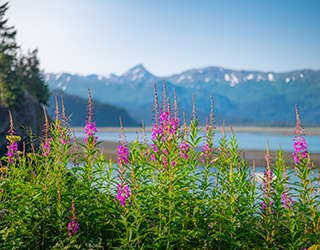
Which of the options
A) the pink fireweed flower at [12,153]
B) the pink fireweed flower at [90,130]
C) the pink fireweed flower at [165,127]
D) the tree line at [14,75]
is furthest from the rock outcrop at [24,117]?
the pink fireweed flower at [165,127]

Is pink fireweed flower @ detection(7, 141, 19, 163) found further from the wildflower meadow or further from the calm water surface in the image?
the calm water surface

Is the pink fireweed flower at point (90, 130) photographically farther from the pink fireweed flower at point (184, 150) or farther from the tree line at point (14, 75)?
the tree line at point (14, 75)

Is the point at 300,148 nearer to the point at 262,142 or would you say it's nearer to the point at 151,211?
the point at 151,211

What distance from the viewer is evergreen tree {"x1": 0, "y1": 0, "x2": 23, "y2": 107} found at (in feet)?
93.2

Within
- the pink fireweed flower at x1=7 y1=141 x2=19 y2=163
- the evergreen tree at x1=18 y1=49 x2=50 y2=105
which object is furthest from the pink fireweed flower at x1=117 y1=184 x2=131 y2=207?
the evergreen tree at x1=18 y1=49 x2=50 y2=105

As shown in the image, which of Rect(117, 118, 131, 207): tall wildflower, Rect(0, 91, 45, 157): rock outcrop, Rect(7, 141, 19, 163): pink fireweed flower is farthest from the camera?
Rect(0, 91, 45, 157): rock outcrop

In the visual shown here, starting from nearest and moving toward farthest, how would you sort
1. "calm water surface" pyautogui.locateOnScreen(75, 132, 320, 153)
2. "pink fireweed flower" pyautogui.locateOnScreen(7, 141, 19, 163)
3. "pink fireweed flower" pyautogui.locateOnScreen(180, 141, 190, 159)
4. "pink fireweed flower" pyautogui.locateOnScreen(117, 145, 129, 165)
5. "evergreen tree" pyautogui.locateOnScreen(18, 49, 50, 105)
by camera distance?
"pink fireweed flower" pyautogui.locateOnScreen(117, 145, 129, 165) < "pink fireweed flower" pyautogui.locateOnScreen(180, 141, 190, 159) < "pink fireweed flower" pyautogui.locateOnScreen(7, 141, 19, 163) < "evergreen tree" pyautogui.locateOnScreen(18, 49, 50, 105) < "calm water surface" pyautogui.locateOnScreen(75, 132, 320, 153)

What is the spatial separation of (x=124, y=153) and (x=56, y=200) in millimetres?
1477

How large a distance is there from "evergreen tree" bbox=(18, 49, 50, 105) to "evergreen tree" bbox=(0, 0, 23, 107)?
448 centimetres

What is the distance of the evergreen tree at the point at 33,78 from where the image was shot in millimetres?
39281

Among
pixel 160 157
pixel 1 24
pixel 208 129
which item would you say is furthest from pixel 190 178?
pixel 1 24

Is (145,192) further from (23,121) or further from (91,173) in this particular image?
(23,121)

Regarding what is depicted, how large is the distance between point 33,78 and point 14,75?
9057 millimetres

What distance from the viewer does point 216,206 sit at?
215 inches
